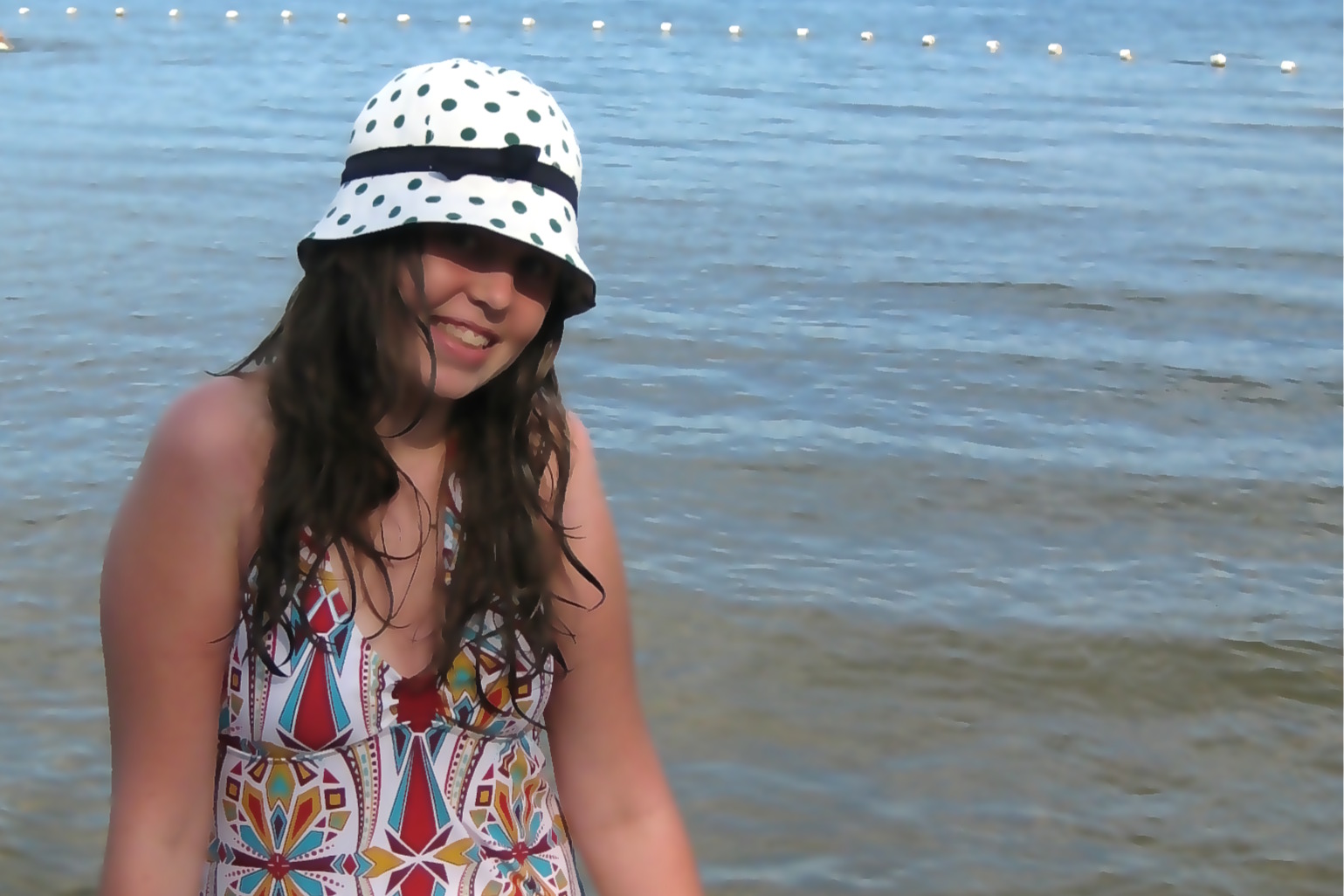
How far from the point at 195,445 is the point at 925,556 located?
3.85 metres

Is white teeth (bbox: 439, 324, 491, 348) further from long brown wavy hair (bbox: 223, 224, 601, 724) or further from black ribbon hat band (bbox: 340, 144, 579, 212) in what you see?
black ribbon hat band (bbox: 340, 144, 579, 212)

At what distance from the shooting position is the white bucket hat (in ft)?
6.68

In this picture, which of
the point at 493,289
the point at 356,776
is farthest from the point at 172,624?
the point at 493,289

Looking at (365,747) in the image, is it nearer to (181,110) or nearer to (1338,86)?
(181,110)

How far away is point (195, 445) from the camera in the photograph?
2027 mm

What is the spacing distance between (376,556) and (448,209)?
462 millimetres

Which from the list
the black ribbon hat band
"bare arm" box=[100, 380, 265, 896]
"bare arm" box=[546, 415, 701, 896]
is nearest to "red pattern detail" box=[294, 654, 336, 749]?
"bare arm" box=[100, 380, 265, 896]

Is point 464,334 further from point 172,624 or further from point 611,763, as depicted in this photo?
point 611,763

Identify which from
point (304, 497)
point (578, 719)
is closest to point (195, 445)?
point (304, 497)

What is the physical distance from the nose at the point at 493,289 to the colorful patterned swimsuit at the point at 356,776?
0.38 metres

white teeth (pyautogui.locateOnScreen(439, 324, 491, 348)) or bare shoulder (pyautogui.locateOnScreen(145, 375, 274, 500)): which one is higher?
white teeth (pyautogui.locateOnScreen(439, 324, 491, 348))

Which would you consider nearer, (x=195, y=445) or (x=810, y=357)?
(x=195, y=445)

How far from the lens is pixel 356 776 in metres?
2.12

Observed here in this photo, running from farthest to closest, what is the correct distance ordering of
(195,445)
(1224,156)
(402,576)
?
(1224,156) → (402,576) → (195,445)
